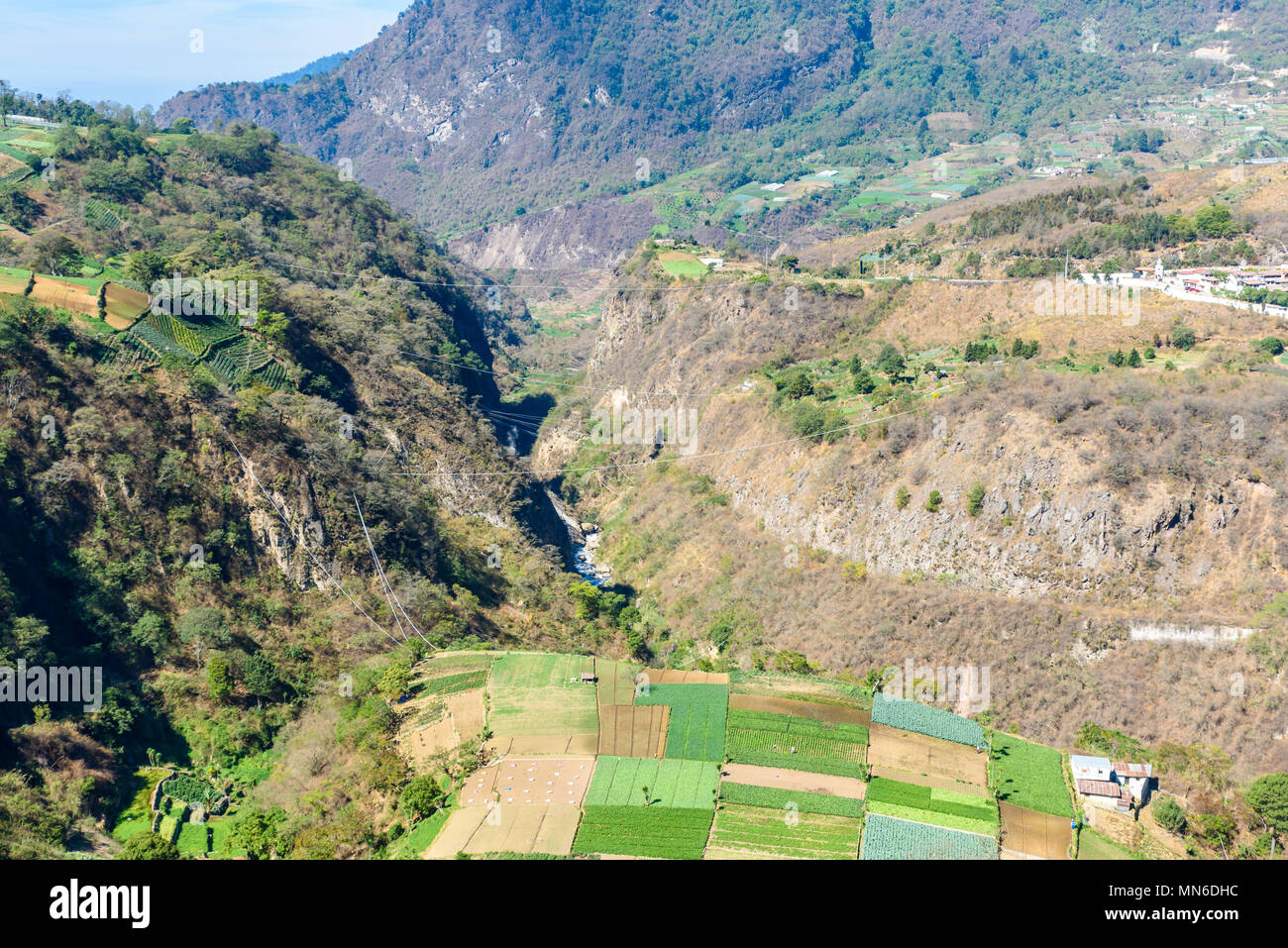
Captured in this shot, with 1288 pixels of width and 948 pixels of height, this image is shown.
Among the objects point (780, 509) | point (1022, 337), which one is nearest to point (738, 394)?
point (780, 509)

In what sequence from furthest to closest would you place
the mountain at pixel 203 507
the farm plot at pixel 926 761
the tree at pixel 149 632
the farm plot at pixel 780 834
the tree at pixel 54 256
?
the tree at pixel 54 256
the tree at pixel 149 632
the farm plot at pixel 926 761
the mountain at pixel 203 507
the farm plot at pixel 780 834

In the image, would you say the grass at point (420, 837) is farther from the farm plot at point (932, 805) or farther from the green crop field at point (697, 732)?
the farm plot at point (932, 805)

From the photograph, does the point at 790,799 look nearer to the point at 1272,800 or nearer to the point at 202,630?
the point at 1272,800

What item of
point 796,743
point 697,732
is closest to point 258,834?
point 697,732

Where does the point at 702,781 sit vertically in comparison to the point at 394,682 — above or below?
below

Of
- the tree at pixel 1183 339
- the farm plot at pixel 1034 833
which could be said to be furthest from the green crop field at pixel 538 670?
the tree at pixel 1183 339

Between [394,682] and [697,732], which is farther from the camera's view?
[394,682]

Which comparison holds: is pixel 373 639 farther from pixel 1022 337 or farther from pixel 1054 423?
pixel 1022 337
